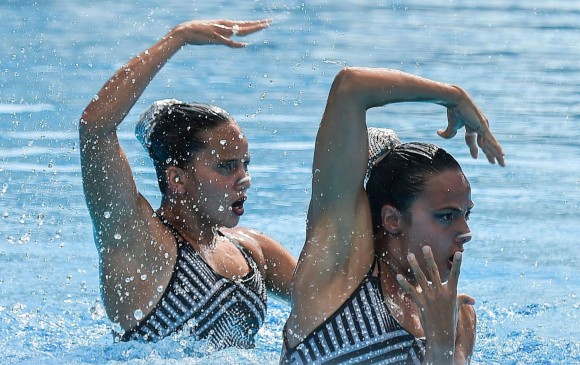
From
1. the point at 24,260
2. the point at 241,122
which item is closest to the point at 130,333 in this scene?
the point at 24,260

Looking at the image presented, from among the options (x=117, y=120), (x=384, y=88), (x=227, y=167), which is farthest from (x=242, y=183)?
(x=384, y=88)

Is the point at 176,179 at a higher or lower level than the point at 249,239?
higher

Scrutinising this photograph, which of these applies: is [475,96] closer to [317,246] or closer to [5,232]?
[5,232]

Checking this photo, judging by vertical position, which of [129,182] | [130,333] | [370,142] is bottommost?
[130,333]

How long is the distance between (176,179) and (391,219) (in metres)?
1.03

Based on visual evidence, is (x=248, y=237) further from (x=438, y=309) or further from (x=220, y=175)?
(x=438, y=309)

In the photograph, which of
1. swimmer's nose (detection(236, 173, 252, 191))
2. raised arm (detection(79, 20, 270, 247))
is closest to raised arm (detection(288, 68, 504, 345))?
raised arm (detection(79, 20, 270, 247))

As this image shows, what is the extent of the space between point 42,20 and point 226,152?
271 inches

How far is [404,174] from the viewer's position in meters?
2.89

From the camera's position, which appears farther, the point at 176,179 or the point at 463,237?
the point at 176,179

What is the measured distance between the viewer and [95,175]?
3.46 meters

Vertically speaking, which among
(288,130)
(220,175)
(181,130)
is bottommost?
(288,130)

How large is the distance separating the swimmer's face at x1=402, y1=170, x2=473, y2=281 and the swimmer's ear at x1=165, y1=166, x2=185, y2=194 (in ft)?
3.53

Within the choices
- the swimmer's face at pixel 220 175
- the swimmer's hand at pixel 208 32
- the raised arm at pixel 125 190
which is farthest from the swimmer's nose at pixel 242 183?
the swimmer's hand at pixel 208 32
